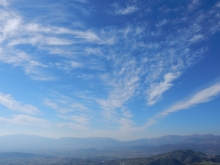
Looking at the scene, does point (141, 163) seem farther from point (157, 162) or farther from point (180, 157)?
point (180, 157)

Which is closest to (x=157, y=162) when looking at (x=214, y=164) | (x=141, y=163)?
(x=141, y=163)

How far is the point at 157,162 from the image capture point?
186125 millimetres

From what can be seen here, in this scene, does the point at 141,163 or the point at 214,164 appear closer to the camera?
the point at 214,164

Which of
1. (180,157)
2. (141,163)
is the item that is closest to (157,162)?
(141,163)

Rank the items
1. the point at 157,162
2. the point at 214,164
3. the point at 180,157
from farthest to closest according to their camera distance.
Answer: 1. the point at 180,157
2. the point at 157,162
3. the point at 214,164

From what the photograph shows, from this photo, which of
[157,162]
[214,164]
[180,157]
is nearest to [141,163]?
[157,162]

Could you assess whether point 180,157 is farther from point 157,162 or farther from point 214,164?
point 214,164

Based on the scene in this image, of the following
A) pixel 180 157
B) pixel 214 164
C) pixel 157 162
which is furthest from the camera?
pixel 180 157

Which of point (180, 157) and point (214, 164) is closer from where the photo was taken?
point (214, 164)

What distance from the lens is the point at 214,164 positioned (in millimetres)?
155750

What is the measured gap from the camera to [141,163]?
189 m

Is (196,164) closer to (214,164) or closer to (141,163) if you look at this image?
(214,164)

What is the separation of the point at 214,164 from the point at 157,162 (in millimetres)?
47618

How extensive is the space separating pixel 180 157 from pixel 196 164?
39942 mm
